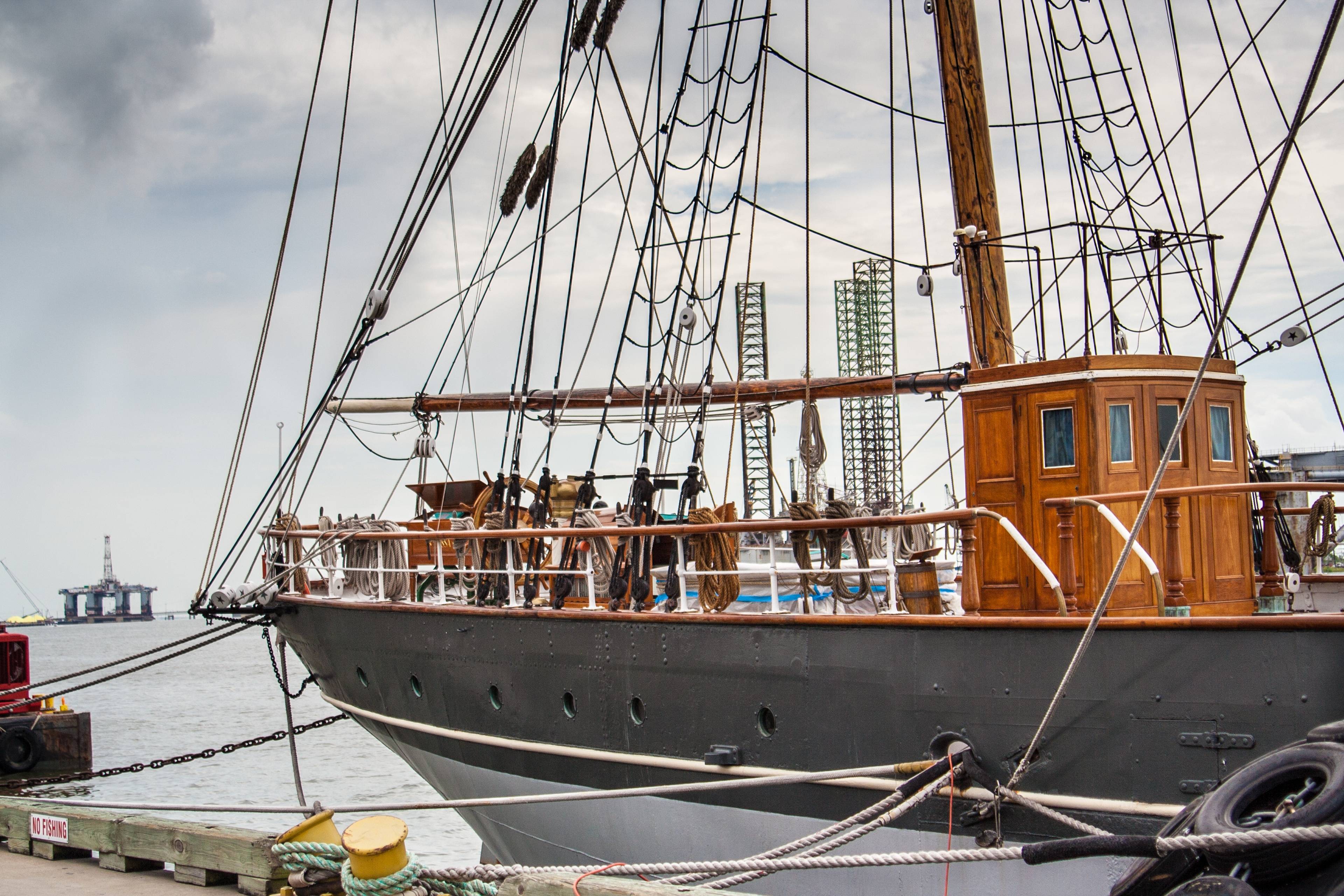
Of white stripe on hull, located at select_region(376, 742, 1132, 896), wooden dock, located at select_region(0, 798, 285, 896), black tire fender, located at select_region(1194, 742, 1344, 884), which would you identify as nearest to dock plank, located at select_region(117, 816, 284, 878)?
wooden dock, located at select_region(0, 798, 285, 896)

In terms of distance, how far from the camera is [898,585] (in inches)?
361

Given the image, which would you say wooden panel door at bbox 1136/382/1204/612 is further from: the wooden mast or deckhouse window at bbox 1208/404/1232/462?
the wooden mast

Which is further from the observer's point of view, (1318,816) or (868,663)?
(868,663)

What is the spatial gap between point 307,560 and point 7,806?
12.6 feet

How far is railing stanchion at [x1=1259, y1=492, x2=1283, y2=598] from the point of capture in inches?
328

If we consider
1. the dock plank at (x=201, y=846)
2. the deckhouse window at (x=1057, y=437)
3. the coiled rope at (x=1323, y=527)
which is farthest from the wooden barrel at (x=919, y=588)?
the dock plank at (x=201, y=846)

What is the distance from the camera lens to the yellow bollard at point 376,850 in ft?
19.7

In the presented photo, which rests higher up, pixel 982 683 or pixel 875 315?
pixel 875 315

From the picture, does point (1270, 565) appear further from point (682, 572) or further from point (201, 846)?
point (201, 846)

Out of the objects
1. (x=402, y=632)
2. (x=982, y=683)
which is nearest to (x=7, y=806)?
(x=402, y=632)

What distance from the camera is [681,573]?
8.73m

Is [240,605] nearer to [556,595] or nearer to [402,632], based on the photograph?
[402,632]

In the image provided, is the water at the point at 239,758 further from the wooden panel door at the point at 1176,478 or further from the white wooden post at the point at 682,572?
the wooden panel door at the point at 1176,478

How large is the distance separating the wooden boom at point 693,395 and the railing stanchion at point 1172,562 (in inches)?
223
